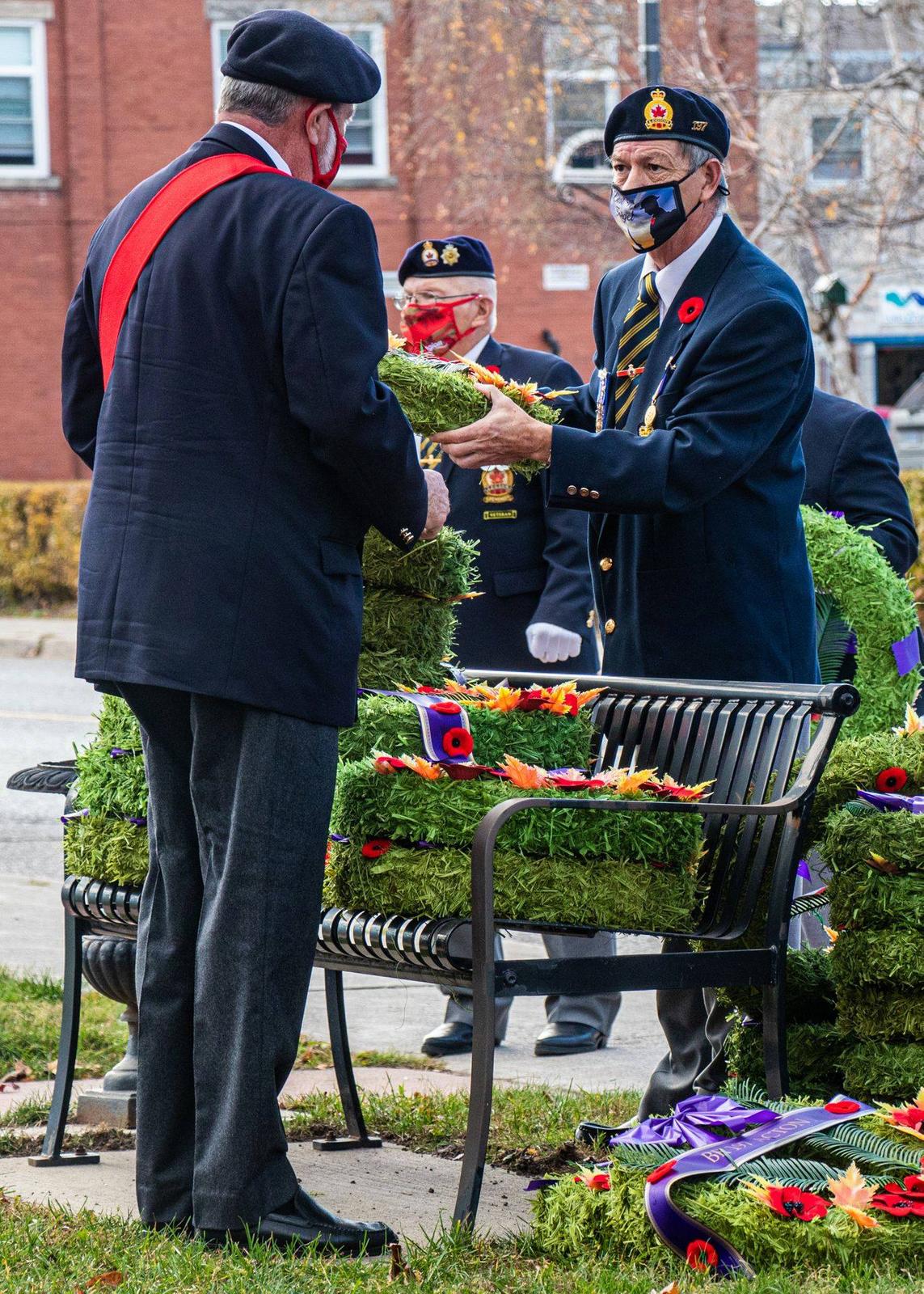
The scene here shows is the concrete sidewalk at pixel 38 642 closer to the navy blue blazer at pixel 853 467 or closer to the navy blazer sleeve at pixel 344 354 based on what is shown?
the navy blue blazer at pixel 853 467

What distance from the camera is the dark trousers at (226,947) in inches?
133

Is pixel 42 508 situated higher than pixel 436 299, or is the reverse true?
pixel 436 299

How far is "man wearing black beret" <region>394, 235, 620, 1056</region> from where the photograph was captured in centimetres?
604

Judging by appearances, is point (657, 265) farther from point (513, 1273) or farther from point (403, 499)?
point (513, 1273)

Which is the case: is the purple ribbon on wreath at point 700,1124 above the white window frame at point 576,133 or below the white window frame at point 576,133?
below

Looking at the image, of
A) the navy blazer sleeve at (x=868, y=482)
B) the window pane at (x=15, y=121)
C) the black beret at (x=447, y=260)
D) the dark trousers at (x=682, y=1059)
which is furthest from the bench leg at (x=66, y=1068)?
the window pane at (x=15, y=121)

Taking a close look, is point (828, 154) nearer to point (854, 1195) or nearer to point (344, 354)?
point (344, 354)

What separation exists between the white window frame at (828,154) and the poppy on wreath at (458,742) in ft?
51.6

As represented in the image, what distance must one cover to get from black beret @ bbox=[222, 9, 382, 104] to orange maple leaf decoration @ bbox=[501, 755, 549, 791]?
1.33 metres

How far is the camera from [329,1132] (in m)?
4.65

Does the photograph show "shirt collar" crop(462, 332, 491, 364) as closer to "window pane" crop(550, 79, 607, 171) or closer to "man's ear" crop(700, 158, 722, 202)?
"man's ear" crop(700, 158, 722, 202)

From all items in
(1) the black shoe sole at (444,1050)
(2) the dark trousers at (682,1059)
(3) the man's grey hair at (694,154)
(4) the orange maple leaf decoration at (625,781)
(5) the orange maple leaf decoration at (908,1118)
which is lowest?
(1) the black shoe sole at (444,1050)

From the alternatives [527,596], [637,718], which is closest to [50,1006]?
[527,596]

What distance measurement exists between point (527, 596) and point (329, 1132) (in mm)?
2152
